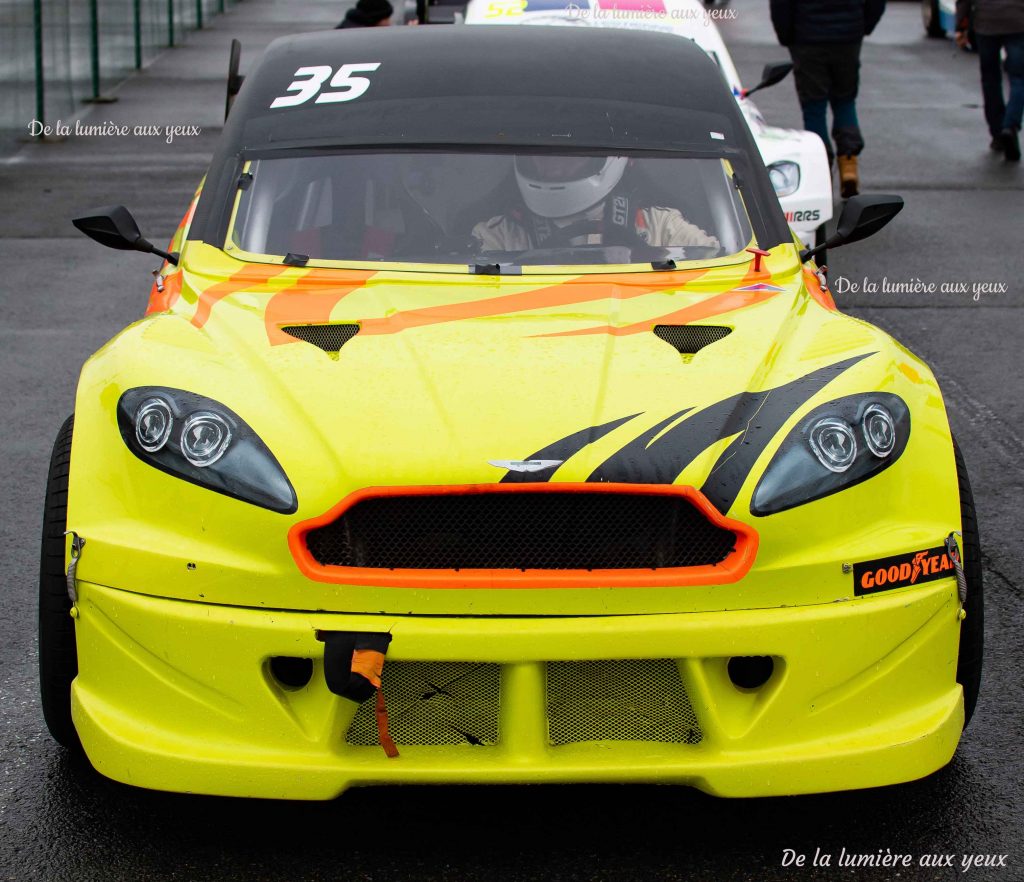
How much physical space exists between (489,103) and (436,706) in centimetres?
219

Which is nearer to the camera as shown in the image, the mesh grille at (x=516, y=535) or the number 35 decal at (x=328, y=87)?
the mesh grille at (x=516, y=535)

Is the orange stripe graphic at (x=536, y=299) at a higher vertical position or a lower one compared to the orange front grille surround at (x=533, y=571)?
lower

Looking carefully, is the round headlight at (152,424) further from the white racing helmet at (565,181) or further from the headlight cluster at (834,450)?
the white racing helmet at (565,181)

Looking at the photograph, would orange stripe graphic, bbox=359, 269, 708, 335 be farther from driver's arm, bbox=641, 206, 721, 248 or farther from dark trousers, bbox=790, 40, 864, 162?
dark trousers, bbox=790, 40, 864, 162

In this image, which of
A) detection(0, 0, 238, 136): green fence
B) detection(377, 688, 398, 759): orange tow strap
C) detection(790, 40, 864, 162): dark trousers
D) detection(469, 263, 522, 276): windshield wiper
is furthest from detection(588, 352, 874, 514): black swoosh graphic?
detection(0, 0, 238, 136): green fence

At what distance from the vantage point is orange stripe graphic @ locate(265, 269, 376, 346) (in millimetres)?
3842

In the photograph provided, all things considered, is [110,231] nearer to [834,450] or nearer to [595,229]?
[595,229]

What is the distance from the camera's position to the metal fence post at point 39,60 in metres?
14.7

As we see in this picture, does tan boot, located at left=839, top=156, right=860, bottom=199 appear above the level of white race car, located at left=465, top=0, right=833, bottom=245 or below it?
below

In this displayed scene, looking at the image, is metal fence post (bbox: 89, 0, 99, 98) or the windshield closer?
the windshield

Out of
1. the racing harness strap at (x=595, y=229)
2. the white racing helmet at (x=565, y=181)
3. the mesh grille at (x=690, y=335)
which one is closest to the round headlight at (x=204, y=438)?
the mesh grille at (x=690, y=335)

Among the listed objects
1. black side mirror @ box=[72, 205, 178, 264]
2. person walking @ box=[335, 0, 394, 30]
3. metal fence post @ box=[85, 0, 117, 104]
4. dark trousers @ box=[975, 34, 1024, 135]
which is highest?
black side mirror @ box=[72, 205, 178, 264]

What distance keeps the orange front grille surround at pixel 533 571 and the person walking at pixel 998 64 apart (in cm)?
1084

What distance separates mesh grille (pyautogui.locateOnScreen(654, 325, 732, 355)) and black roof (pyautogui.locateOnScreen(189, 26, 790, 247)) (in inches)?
30.2
